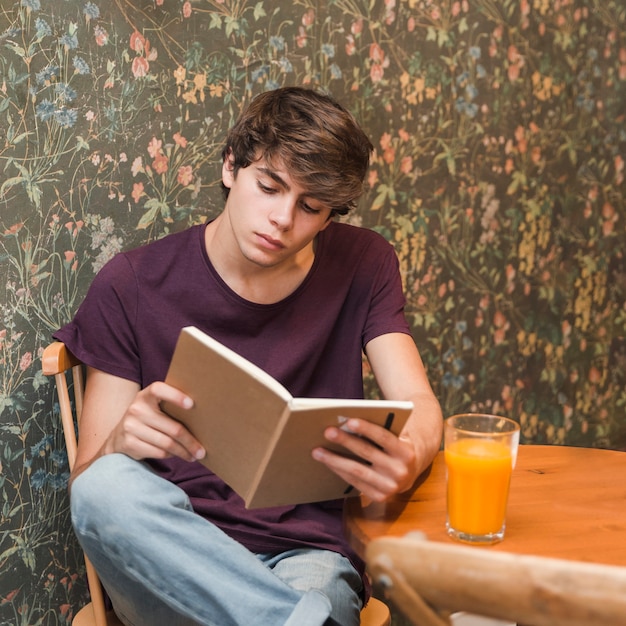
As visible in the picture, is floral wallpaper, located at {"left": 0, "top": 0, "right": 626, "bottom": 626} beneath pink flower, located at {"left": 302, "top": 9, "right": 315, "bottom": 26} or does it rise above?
beneath

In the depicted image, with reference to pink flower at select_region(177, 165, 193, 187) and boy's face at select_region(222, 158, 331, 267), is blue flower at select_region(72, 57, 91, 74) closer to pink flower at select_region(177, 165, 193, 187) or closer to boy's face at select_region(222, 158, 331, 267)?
pink flower at select_region(177, 165, 193, 187)

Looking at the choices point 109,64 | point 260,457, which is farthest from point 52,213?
point 260,457

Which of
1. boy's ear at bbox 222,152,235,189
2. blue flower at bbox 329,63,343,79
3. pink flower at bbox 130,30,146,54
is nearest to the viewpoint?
boy's ear at bbox 222,152,235,189

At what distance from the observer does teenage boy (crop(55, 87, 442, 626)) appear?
1.12 m

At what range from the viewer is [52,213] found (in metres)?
1.65

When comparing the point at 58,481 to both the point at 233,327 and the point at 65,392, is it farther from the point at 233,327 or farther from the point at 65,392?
the point at 233,327

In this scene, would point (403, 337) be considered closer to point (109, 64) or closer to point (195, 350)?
point (195, 350)

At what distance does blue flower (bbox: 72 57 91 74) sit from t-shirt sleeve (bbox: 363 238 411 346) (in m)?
0.66

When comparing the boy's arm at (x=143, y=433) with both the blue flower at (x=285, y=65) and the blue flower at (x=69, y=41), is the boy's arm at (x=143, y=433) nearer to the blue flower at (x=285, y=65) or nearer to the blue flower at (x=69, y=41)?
the blue flower at (x=69, y=41)

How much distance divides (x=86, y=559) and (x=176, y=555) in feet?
1.40

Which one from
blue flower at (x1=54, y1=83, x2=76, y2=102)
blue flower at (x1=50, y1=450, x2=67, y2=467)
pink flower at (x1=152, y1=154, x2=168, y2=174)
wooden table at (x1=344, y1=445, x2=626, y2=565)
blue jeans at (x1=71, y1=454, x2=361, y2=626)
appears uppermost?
blue flower at (x1=54, y1=83, x2=76, y2=102)

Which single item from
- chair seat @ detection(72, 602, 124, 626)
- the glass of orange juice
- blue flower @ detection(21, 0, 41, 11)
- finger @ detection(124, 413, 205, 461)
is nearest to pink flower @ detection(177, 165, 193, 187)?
→ blue flower @ detection(21, 0, 41, 11)

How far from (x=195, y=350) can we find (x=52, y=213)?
753mm

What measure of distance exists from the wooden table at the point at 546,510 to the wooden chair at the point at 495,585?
48cm
